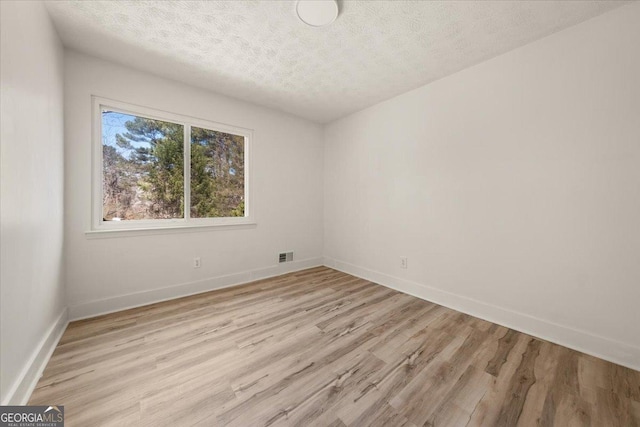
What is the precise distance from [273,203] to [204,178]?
3.31ft

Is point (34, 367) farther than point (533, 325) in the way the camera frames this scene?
No

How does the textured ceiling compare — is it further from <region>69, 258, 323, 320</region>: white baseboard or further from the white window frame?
<region>69, 258, 323, 320</region>: white baseboard

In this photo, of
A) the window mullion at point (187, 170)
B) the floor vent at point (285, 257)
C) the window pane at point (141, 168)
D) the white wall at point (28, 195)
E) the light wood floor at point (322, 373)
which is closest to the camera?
the white wall at point (28, 195)

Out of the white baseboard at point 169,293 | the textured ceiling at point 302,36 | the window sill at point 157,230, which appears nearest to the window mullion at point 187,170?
the window sill at point 157,230

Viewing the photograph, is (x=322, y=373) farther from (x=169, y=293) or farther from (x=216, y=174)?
(x=216, y=174)

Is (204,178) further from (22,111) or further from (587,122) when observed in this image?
(587,122)

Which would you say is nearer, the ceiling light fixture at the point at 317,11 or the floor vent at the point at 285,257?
the ceiling light fixture at the point at 317,11

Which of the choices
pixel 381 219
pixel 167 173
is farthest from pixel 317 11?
pixel 381 219

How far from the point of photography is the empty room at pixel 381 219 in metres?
1.33

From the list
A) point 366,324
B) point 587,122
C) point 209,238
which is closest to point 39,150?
point 209,238

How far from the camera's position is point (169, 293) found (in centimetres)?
265

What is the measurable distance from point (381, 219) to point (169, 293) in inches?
110

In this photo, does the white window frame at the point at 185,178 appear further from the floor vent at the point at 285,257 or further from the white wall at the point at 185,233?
the floor vent at the point at 285,257

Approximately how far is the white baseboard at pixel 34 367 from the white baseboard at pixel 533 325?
10.4 ft
